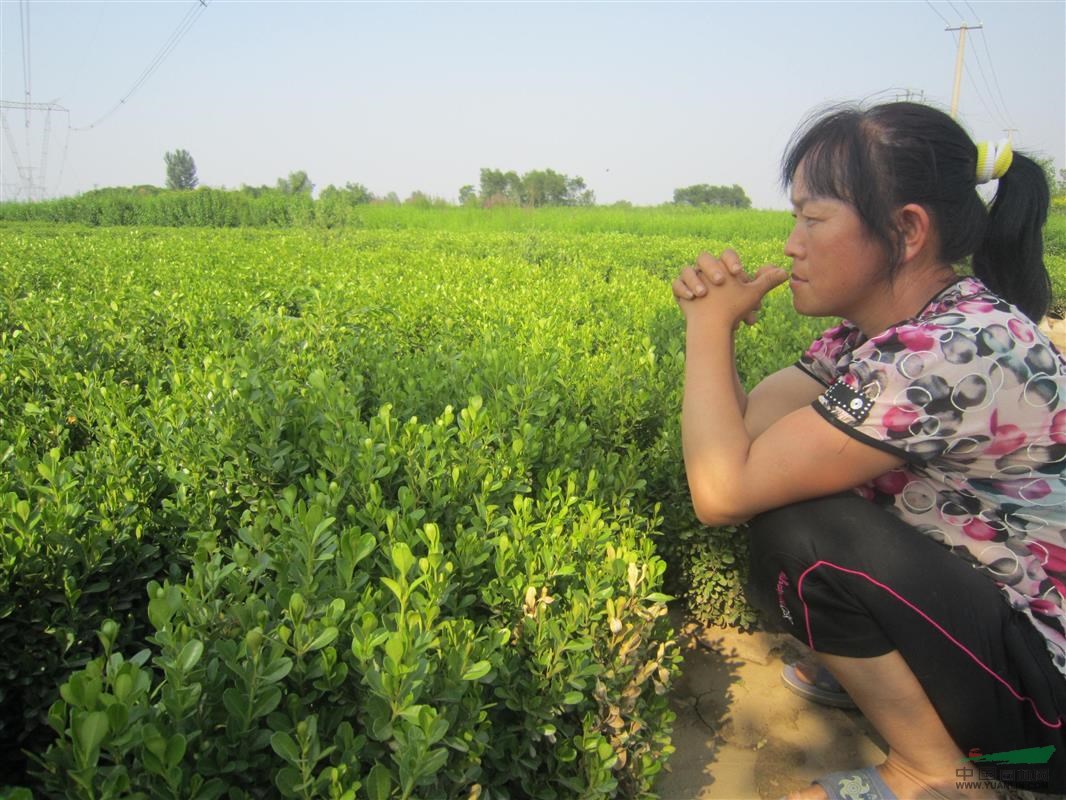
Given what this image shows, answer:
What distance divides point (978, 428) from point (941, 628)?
0.47 meters

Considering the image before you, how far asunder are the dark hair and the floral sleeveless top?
0.62 feet

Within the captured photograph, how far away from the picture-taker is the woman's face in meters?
1.83

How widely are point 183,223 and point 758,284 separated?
1373 inches

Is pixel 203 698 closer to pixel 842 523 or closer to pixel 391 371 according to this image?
pixel 842 523

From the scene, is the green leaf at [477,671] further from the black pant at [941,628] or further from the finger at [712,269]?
the finger at [712,269]

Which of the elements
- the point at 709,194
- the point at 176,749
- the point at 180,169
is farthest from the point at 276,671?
the point at 180,169

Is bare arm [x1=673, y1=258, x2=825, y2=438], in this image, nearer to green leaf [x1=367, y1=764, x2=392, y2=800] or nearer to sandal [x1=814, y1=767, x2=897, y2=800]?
sandal [x1=814, y1=767, x2=897, y2=800]

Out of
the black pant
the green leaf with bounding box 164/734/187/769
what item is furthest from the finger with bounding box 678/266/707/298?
the green leaf with bounding box 164/734/187/769

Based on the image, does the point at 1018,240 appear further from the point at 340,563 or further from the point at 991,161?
the point at 340,563

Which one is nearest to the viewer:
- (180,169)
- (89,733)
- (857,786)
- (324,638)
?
(89,733)

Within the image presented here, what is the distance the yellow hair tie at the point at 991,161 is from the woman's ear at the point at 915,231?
19cm

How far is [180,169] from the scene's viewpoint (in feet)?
289

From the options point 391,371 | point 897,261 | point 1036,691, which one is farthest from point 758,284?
point 391,371

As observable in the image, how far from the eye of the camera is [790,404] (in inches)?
90.4
